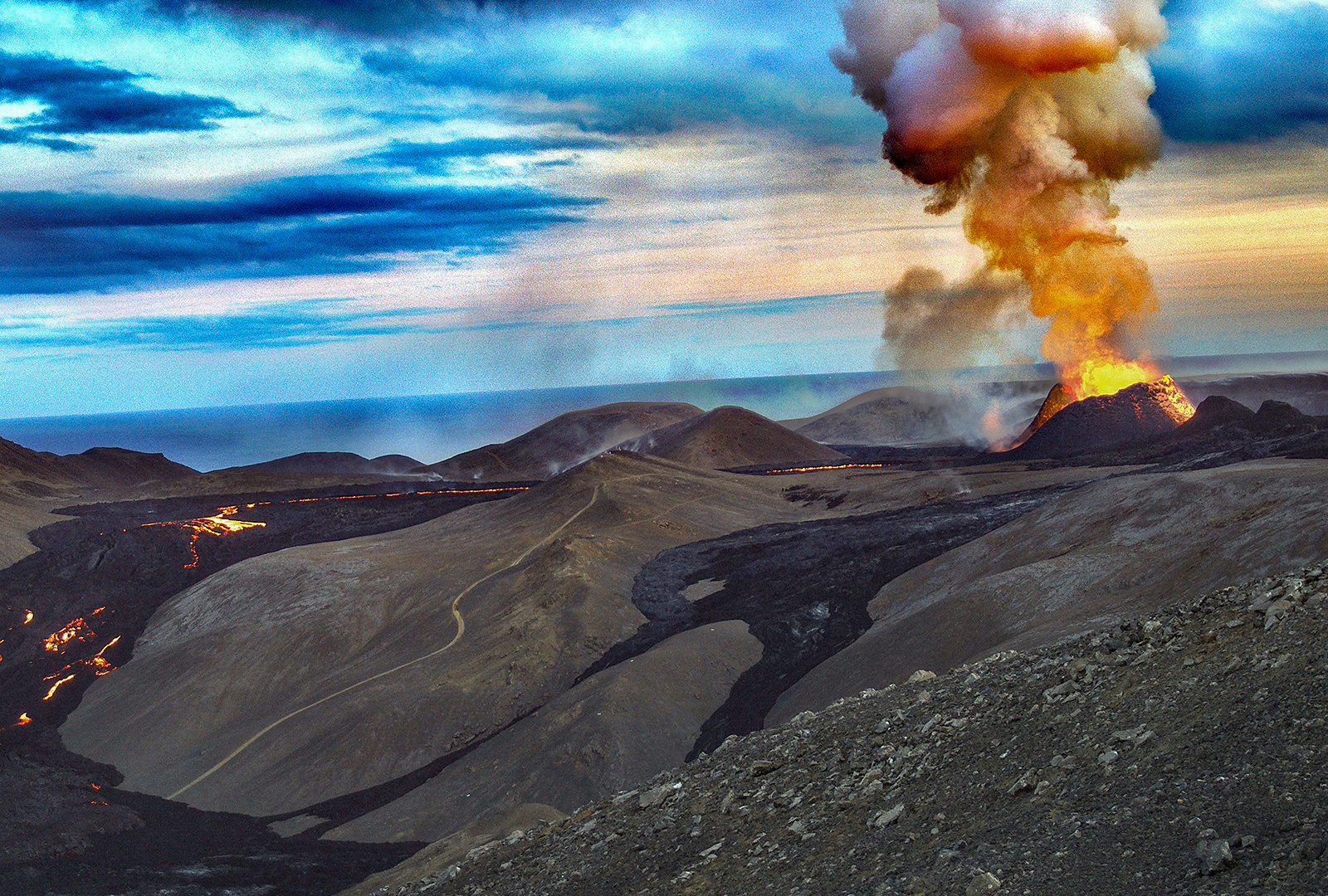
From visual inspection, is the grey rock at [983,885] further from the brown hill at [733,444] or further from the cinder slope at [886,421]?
the cinder slope at [886,421]

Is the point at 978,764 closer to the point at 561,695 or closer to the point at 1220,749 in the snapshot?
the point at 1220,749

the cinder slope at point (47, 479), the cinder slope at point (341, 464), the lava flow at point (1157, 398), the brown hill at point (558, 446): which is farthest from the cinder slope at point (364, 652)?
the cinder slope at point (341, 464)

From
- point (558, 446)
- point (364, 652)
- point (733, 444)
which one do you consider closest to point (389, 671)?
point (364, 652)

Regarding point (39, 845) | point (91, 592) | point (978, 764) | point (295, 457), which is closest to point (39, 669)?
point (91, 592)

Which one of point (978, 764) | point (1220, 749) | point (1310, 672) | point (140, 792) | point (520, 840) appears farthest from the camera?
point (140, 792)

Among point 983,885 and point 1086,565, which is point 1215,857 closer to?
point 983,885

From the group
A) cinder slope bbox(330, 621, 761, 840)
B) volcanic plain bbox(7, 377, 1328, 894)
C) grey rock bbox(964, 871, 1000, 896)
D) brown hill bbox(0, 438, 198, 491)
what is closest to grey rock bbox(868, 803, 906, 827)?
volcanic plain bbox(7, 377, 1328, 894)
